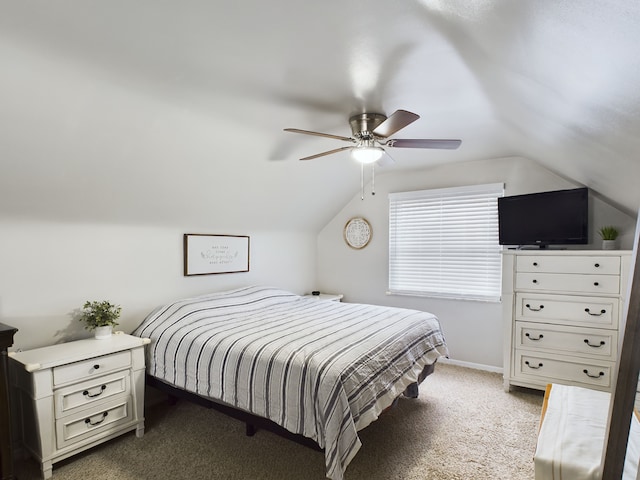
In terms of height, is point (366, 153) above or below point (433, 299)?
above

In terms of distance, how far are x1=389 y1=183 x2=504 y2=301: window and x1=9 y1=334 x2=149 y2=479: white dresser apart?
3042mm

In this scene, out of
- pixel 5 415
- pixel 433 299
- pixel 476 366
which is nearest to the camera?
pixel 5 415

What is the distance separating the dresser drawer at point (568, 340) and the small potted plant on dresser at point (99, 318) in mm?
3448

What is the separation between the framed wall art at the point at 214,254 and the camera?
3477mm

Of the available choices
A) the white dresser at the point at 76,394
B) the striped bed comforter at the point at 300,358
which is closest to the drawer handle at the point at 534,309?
the striped bed comforter at the point at 300,358

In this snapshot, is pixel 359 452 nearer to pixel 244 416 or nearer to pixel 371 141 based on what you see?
pixel 244 416

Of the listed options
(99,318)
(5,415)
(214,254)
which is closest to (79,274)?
(99,318)

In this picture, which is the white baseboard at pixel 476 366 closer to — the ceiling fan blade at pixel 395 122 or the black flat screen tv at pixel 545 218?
the black flat screen tv at pixel 545 218

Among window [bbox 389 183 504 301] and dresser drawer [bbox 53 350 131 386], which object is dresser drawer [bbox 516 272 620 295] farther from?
dresser drawer [bbox 53 350 131 386]

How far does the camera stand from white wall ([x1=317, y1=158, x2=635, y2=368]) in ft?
11.8

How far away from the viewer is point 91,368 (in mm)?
2324

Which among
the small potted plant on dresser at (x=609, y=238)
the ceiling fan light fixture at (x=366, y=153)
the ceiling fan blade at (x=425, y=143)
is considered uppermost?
the ceiling fan blade at (x=425, y=143)

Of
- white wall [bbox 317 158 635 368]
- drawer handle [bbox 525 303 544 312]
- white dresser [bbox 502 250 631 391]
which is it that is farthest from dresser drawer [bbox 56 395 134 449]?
drawer handle [bbox 525 303 544 312]

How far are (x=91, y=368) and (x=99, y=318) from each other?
422 mm
